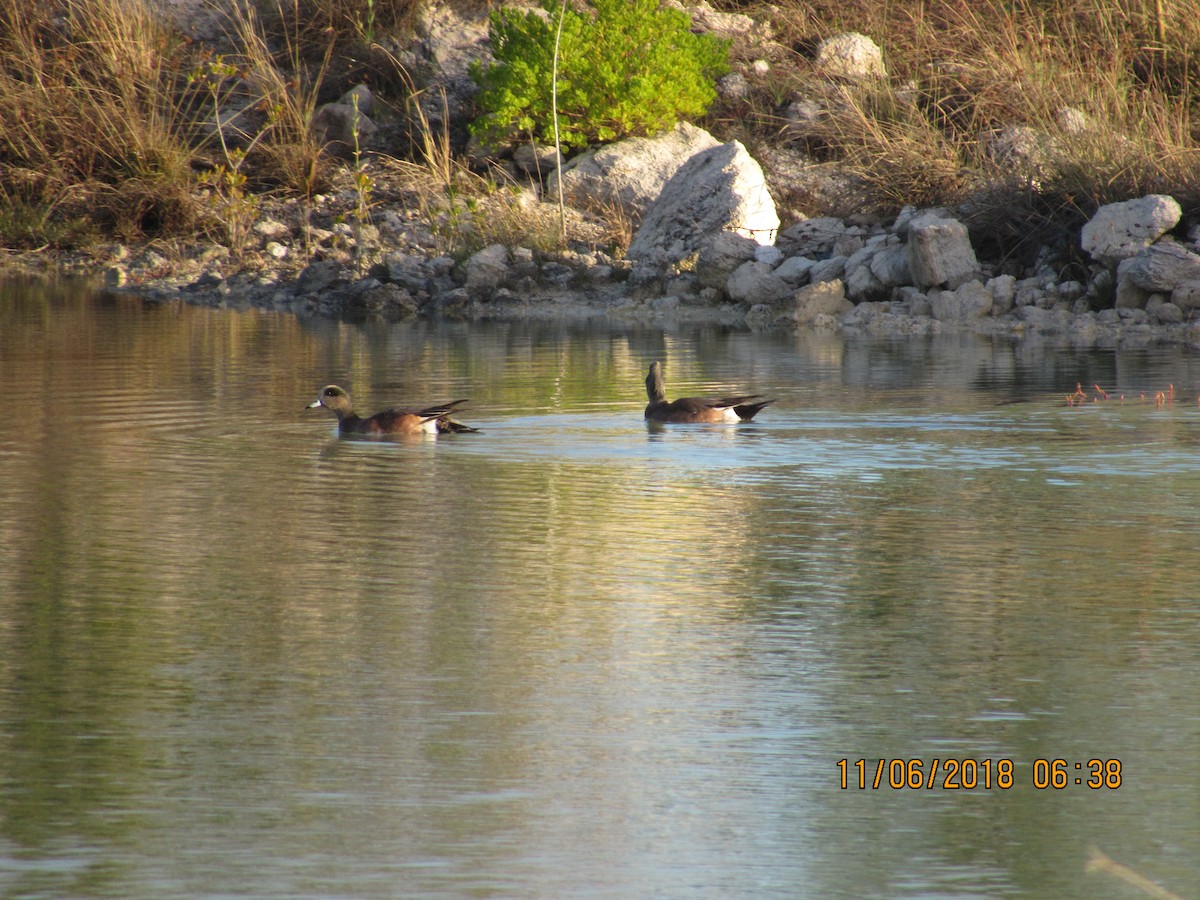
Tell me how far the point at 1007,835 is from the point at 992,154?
17.4 m

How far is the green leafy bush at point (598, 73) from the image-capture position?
2344 cm

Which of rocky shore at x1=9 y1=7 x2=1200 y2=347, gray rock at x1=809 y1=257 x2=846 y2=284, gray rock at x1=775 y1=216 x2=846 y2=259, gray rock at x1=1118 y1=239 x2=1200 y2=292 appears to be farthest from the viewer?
gray rock at x1=775 y1=216 x2=846 y2=259

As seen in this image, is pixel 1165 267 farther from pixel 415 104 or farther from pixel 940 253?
pixel 415 104

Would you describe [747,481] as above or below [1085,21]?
below

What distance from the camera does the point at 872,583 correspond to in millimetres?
6566

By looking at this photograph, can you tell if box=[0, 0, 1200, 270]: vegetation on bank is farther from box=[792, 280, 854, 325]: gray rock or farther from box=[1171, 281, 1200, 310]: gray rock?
box=[1171, 281, 1200, 310]: gray rock

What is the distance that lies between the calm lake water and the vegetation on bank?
38.2 ft

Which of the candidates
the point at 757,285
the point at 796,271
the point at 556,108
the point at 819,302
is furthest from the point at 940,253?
the point at 556,108

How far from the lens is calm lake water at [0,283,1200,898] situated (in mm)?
4055

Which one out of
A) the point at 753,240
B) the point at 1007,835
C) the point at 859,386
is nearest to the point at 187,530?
the point at 1007,835

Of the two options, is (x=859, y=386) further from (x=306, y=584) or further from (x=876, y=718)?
(x=876, y=718)

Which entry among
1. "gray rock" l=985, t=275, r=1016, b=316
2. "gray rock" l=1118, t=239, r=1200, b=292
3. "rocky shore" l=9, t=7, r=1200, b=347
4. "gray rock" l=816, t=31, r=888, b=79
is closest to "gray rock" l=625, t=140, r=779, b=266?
"rocky shore" l=9, t=7, r=1200, b=347
